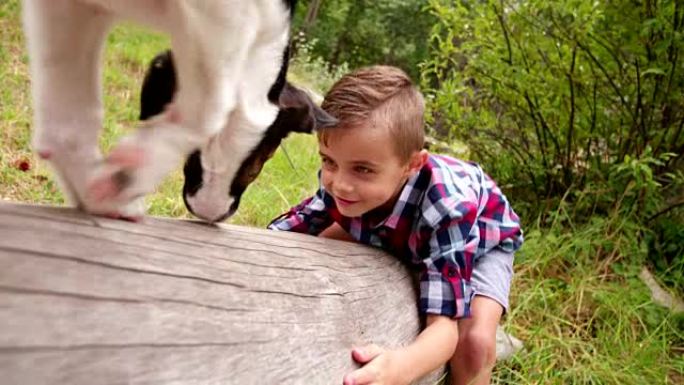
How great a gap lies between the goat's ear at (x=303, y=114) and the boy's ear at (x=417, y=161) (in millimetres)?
300

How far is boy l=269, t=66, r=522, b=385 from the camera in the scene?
79.3 inches

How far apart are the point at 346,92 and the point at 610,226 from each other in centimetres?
228

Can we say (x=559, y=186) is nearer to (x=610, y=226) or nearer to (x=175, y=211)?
(x=610, y=226)

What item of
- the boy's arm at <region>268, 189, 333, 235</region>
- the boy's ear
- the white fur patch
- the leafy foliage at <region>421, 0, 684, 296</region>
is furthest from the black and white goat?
the leafy foliage at <region>421, 0, 684, 296</region>

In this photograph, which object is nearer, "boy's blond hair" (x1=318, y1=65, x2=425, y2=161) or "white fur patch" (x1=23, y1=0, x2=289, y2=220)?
"white fur patch" (x1=23, y1=0, x2=289, y2=220)

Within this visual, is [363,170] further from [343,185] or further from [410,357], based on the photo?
[410,357]


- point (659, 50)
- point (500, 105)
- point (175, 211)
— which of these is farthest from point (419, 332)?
point (500, 105)

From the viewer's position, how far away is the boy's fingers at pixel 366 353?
171 centimetres

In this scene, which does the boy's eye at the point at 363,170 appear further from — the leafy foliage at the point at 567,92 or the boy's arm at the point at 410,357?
the leafy foliage at the point at 567,92

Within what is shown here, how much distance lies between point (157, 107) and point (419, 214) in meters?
0.83

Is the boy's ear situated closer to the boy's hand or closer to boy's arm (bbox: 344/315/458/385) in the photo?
boy's arm (bbox: 344/315/458/385)

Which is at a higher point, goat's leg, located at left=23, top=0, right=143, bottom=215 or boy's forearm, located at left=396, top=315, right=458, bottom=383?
goat's leg, located at left=23, top=0, right=143, bottom=215

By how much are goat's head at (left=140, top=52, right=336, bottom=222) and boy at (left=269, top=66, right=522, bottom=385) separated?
131 mm

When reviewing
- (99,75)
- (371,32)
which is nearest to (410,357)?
(99,75)
